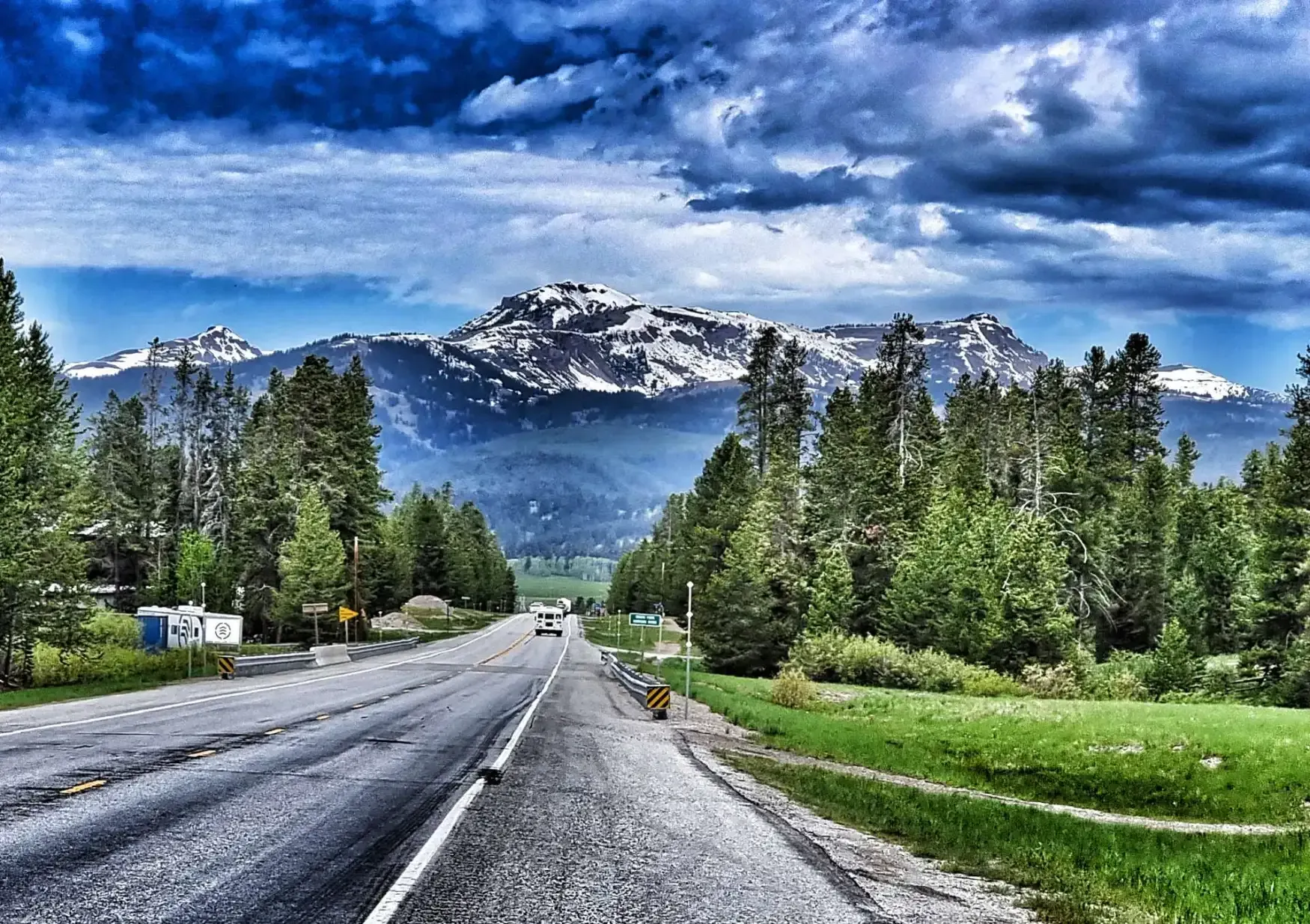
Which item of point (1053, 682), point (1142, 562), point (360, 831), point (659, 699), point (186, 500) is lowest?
point (1053, 682)

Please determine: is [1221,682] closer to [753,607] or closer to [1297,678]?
[1297,678]

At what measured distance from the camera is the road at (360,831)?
27.3ft

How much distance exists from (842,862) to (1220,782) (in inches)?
813

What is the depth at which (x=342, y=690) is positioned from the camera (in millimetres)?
36938

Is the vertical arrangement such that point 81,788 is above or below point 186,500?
below

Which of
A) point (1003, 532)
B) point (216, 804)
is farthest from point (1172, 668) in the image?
point (216, 804)

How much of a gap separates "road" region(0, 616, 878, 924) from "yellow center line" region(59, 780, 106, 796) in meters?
0.05

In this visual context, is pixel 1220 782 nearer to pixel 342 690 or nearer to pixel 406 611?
pixel 342 690

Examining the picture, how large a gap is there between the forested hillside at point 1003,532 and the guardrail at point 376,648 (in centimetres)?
2360

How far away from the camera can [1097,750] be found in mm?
31656

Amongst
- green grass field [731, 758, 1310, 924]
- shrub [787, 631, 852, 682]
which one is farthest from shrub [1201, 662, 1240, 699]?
green grass field [731, 758, 1310, 924]

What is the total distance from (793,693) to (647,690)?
390 inches

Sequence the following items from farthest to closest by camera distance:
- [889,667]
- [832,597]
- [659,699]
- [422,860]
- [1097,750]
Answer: [832,597], [889,667], [659,699], [1097,750], [422,860]

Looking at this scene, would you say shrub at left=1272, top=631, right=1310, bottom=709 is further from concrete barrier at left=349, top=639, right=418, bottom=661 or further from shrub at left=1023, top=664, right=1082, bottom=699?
concrete barrier at left=349, top=639, right=418, bottom=661
